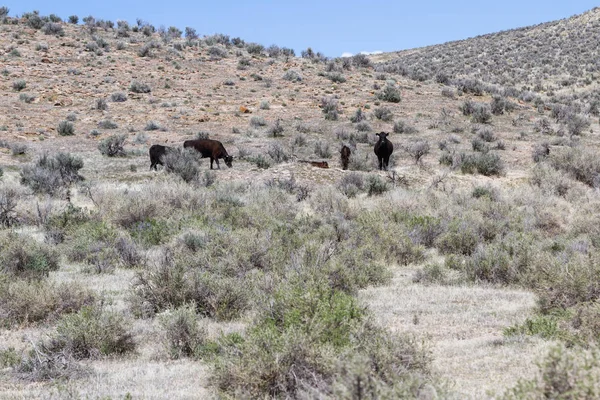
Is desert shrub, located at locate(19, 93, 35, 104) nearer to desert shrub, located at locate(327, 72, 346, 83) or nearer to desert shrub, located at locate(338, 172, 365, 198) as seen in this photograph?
desert shrub, located at locate(327, 72, 346, 83)

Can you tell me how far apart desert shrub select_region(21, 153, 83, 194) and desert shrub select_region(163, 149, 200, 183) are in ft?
9.42

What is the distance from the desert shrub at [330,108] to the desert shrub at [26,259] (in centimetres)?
2182

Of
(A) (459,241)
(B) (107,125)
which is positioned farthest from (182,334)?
(B) (107,125)

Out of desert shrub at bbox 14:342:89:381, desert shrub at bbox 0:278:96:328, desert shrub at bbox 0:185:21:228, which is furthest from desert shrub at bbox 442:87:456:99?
desert shrub at bbox 14:342:89:381

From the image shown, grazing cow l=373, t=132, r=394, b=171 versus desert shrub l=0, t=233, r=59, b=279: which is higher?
grazing cow l=373, t=132, r=394, b=171

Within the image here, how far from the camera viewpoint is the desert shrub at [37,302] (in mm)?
6836

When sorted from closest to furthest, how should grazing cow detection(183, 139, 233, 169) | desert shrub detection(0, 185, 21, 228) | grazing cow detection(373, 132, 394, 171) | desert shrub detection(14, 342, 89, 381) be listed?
1. desert shrub detection(14, 342, 89, 381)
2. desert shrub detection(0, 185, 21, 228)
3. grazing cow detection(373, 132, 394, 171)
4. grazing cow detection(183, 139, 233, 169)

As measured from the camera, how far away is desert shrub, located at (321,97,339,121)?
30078 mm

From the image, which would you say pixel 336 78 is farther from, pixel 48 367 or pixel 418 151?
pixel 48 367

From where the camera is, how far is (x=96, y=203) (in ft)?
46.5

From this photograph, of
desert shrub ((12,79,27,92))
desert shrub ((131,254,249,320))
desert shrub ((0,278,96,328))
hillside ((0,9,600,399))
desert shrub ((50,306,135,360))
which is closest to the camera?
hillside ((0,9,600,399))

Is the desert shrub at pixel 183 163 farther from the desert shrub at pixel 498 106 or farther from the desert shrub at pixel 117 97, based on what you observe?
the desert shrub at pixel 498 106

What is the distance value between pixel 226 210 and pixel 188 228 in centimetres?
188

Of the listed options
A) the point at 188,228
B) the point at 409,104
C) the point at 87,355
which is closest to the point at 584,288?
the point at 87,355
